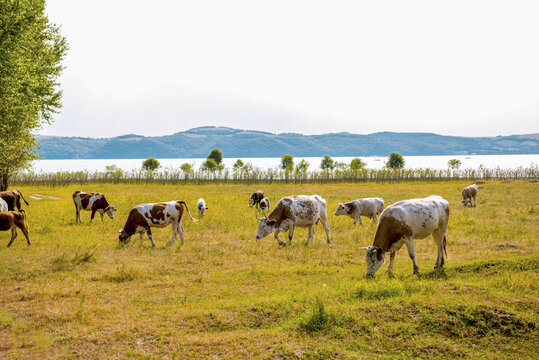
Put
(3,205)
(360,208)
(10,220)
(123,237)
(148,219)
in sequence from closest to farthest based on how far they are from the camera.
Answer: (10,220)
(123,237)
(148,219)
(3,205)
(360,208)

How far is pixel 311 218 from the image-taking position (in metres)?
15.2

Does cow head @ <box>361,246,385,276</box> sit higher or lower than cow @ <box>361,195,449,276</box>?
lower

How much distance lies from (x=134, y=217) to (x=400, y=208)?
10.2m

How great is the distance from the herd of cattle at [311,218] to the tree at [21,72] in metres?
5.00

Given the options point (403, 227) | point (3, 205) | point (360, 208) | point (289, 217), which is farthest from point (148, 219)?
point (360, 208)

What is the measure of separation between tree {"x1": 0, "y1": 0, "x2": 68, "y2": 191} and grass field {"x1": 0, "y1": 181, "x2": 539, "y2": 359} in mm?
8618

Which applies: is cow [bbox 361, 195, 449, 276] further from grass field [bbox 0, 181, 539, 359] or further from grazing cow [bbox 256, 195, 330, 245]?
grazing cow [bbox 256, 195, 330, 245]

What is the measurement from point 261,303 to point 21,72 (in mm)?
18133

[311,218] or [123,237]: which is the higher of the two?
[311,218]

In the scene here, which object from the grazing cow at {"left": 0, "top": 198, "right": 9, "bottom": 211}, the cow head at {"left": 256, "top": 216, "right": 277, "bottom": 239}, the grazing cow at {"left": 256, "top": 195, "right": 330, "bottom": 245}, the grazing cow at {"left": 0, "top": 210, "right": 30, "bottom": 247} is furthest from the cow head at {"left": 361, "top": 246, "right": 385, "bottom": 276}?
the grazing cow at {"left": 0, "top": 198, "right": 9, "bottom": 211}

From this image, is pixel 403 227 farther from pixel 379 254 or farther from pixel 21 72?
pixel 21 72

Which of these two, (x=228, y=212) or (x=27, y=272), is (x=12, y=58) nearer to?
(x=27, y=272)

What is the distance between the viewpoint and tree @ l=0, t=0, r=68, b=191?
1786 centimetres

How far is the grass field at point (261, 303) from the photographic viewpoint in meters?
6.56
